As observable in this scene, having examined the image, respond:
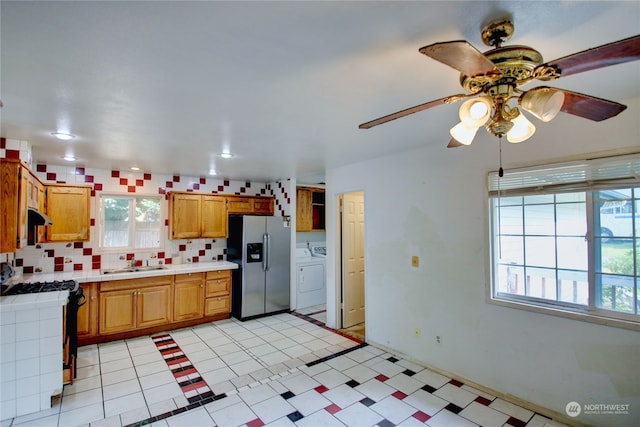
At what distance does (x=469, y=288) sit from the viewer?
116 inches

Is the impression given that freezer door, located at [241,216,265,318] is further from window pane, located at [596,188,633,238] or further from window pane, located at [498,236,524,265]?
window pane, located at [596,188,633,238]

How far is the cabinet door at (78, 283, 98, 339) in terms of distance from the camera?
389 cm

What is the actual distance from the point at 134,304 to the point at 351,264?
9.95 ft

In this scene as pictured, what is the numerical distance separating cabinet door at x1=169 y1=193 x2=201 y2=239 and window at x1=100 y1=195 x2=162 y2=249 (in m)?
0.28

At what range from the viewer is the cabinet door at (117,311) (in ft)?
13.2

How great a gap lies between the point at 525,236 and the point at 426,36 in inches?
83.2

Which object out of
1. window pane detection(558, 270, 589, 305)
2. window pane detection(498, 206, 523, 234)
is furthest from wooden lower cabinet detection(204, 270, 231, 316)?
window pane detection(558, 270, 589, 305)

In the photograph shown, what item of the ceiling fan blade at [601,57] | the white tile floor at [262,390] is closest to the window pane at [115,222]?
the white tile floor at [262,390]

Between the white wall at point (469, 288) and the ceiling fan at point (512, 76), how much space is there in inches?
52.5

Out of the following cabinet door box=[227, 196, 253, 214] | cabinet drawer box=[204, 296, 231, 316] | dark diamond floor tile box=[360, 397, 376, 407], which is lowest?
dark diamond floor tile box=[360, 397, 376, 407]

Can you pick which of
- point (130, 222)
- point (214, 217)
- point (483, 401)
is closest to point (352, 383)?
point (483, 401)

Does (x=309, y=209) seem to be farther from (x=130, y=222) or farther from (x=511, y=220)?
(x=511, y=220)

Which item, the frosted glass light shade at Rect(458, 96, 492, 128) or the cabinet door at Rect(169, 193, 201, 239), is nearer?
the frosted glass light shade at Rect(458, 96, 492, 128)

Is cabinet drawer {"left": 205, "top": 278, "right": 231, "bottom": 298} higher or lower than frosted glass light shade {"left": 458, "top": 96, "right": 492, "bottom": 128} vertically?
lower
